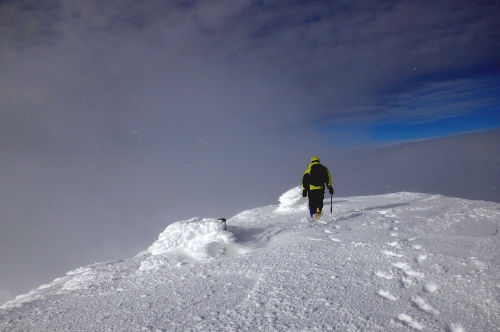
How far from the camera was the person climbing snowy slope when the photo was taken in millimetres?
10398

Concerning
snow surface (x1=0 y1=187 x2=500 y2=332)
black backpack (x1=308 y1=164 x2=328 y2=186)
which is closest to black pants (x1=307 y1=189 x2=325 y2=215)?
black backpack (x1=308 y1=164 x2=328 y2=186)

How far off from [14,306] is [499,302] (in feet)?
24.7

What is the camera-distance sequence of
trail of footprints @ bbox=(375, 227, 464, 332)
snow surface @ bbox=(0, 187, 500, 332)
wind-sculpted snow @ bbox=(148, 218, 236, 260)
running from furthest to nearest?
wind-sculpted snow @ bbox=(148, 218, 236, 260), snow surface @ bbox=(0, 187, 500, 332), trail of footprints @ bbox=(375, 227, 464, 332)

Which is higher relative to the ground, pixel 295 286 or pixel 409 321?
pixel 295 286

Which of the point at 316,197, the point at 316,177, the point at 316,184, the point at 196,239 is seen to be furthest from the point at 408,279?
the point at 316,177

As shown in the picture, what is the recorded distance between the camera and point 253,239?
841 centimetres

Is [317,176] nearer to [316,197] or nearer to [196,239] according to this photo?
[316,197]

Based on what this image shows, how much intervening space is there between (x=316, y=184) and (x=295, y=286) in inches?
245

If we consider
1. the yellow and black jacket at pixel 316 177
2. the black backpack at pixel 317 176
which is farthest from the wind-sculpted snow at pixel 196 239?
the black backpack at pixel 317 176

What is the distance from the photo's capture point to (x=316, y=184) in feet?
34.2

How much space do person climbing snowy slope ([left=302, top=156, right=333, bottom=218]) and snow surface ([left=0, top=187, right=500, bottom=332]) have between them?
2504 mm

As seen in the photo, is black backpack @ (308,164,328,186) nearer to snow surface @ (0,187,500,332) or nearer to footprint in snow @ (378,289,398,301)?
snow surface @ (0,187,500,332)

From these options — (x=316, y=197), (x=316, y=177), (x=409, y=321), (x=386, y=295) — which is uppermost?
(x=316, y=177)

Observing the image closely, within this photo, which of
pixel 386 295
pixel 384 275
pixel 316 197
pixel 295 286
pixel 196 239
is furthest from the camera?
pixel 316 197
